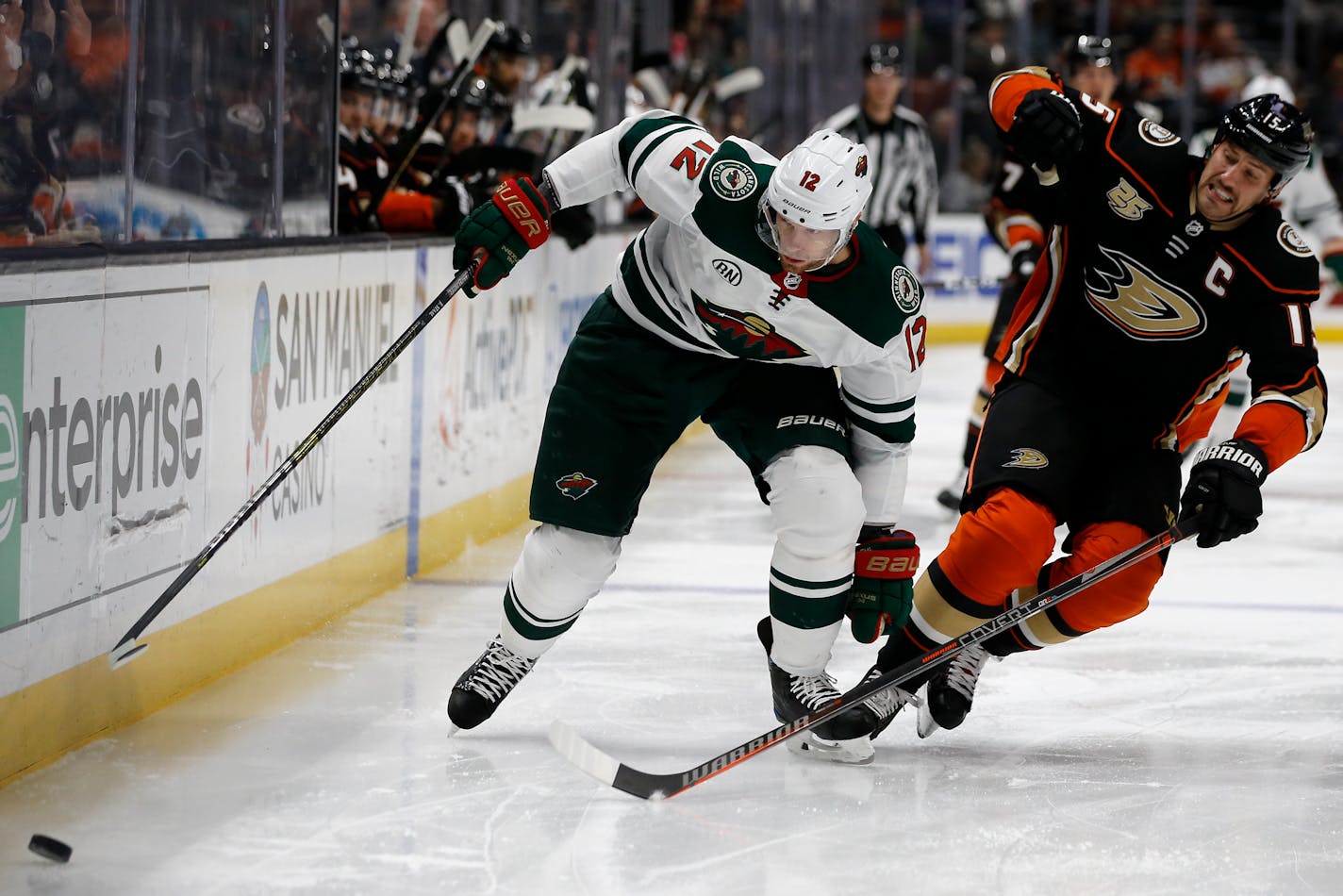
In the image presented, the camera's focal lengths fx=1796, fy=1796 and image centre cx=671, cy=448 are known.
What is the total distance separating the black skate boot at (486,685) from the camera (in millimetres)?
3047

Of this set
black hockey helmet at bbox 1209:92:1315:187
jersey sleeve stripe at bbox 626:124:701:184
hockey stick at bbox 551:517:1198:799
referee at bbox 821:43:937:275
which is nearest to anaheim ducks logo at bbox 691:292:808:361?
jersey sleeve stripe at bbox 626:124:701:184

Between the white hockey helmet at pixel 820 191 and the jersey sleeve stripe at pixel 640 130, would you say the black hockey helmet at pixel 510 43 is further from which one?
the white hockey helmet at pixel 820 191

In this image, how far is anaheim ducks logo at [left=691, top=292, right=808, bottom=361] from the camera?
112 inches

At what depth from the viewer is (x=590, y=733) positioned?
3.13 metres

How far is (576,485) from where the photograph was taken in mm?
2941

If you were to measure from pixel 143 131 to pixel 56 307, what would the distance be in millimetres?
660

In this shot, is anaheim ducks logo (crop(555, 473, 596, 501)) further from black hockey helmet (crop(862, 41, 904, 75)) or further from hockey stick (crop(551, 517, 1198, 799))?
black hockey helmet (crop(862, 41, 904, 75))

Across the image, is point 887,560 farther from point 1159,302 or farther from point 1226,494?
point 1159,302

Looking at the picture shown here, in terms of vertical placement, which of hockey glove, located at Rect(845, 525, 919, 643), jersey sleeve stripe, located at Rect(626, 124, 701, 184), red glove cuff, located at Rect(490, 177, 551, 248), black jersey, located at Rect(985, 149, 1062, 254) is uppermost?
jersey sleeve stripe, located at Rect(626, 124, 701, 184)

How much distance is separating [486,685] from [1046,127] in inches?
52.2

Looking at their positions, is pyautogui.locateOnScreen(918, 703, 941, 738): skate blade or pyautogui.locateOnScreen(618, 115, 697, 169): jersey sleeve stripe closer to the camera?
pyautogui.locateOnScreen(618, 115, 697, 169): jersey sleeve stripe

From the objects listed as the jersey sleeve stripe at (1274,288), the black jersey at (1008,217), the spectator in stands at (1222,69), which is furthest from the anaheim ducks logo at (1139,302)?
the spectator in stands at (1222,69)

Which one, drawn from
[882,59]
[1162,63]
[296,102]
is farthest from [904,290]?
[1162,63]

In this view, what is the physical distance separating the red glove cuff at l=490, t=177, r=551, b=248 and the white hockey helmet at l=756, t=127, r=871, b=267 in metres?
0.47
